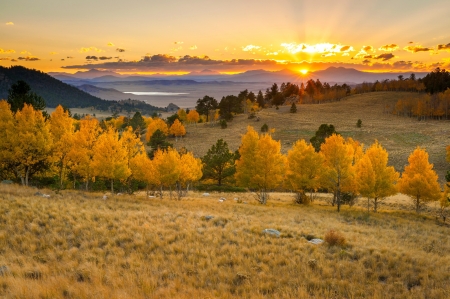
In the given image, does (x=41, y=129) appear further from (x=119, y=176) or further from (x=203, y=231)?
(x=203, y=231)

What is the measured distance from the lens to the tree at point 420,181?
113 ft

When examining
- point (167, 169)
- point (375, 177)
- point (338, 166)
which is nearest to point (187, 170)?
point (167, 169)

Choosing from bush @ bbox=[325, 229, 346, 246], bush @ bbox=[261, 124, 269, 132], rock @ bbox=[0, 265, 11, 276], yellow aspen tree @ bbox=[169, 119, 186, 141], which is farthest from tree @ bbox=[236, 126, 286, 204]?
yellow aspen tree @ bbox=[169, 119, 186, 141]

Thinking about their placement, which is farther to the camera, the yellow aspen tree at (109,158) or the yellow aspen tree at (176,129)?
the yellow aspen tree at (176,129)

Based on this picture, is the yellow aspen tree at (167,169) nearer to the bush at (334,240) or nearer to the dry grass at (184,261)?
the dry grass at (184,261)

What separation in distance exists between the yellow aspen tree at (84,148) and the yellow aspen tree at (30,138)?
245 centimetres

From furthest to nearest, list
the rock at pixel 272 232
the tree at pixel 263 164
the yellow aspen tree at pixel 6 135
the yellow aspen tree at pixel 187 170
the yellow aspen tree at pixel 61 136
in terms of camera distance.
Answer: the yellow aspen tree at pixel 187 170 < the tree at pixel 263 164 < the yellow aspen tree at pixel 61 136 < the yellow aspen tree at pixel 6 135 < the rock at pixel 272 232

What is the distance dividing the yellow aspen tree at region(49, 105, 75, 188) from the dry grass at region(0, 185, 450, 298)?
1249 cm

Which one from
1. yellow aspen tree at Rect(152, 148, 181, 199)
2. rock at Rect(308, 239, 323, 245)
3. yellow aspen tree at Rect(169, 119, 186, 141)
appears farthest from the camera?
yellow aspen tree at Rect(169, 119, 186, 141)

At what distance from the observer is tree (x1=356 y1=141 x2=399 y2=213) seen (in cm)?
3284

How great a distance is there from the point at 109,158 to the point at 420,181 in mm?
35572

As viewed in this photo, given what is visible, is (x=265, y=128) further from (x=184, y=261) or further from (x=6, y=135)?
(x=184, y=261)

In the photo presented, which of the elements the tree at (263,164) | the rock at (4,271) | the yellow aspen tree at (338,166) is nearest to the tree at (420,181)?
the yellow aspen tree at (338,166)

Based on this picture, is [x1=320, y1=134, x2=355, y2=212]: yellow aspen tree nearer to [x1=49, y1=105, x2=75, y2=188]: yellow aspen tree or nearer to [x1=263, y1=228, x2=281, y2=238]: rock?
[x1=263, y1=228, x2=281, y2=238]: rock
